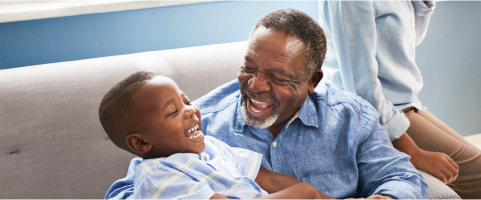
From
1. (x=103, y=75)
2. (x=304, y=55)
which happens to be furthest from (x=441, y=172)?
(x=103, y=75)

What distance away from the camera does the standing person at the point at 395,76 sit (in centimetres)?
144

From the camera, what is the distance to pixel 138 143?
1040 mm

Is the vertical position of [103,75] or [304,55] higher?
[304,55]

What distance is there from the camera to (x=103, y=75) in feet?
4.91

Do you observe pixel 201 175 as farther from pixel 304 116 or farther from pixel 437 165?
pixel 437 165

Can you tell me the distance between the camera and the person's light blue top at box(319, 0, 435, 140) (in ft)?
4.75

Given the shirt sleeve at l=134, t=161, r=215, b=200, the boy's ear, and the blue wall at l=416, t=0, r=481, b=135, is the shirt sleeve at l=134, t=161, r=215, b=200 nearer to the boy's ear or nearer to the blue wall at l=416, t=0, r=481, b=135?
the boy's ear

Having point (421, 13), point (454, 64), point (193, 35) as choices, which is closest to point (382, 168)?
point (421, 13)

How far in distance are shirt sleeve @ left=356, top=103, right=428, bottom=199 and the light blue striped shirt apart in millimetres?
434

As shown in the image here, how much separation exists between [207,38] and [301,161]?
3.39ft

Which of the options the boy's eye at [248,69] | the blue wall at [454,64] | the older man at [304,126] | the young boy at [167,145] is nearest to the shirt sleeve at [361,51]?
the older man at [304,126]

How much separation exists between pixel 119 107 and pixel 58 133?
615 mm

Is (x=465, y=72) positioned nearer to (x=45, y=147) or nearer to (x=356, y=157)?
(x=356, y=157)

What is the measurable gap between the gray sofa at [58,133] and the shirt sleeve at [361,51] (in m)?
0.35
